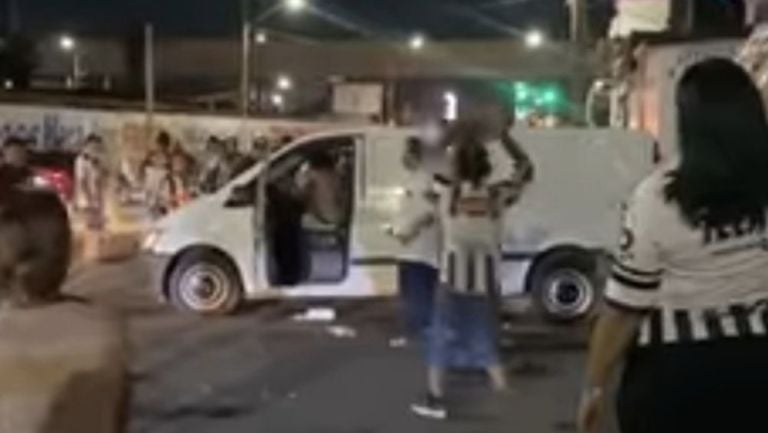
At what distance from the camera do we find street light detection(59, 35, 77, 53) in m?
58.0

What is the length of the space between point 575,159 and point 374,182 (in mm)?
1995

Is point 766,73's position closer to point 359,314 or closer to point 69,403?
point 69,403

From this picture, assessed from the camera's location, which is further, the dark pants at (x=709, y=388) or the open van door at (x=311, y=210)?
the open van door at (x=311, y=210)

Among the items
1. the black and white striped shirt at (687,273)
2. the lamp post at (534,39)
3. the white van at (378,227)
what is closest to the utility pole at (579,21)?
the lamp post at (534,39)

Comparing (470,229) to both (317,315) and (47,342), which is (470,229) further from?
(47,342)

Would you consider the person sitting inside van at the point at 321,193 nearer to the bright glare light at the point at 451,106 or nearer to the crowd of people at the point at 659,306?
the bright glare light at the point at 451,106

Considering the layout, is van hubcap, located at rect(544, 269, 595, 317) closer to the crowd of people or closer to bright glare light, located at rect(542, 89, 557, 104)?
the crowd of people

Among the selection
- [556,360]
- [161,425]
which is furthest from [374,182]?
[161,425]

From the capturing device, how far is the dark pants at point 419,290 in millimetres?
13312

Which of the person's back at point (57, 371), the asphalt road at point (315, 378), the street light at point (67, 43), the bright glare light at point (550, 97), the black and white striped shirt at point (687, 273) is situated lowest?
the asphalt road at point (315, 378)

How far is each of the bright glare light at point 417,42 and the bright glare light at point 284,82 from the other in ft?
13.9

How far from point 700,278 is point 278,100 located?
5260 cm

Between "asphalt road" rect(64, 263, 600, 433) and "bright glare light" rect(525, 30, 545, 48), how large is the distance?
34675 millimetres

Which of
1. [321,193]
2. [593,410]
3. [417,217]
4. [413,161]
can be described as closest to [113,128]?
[321,193]
